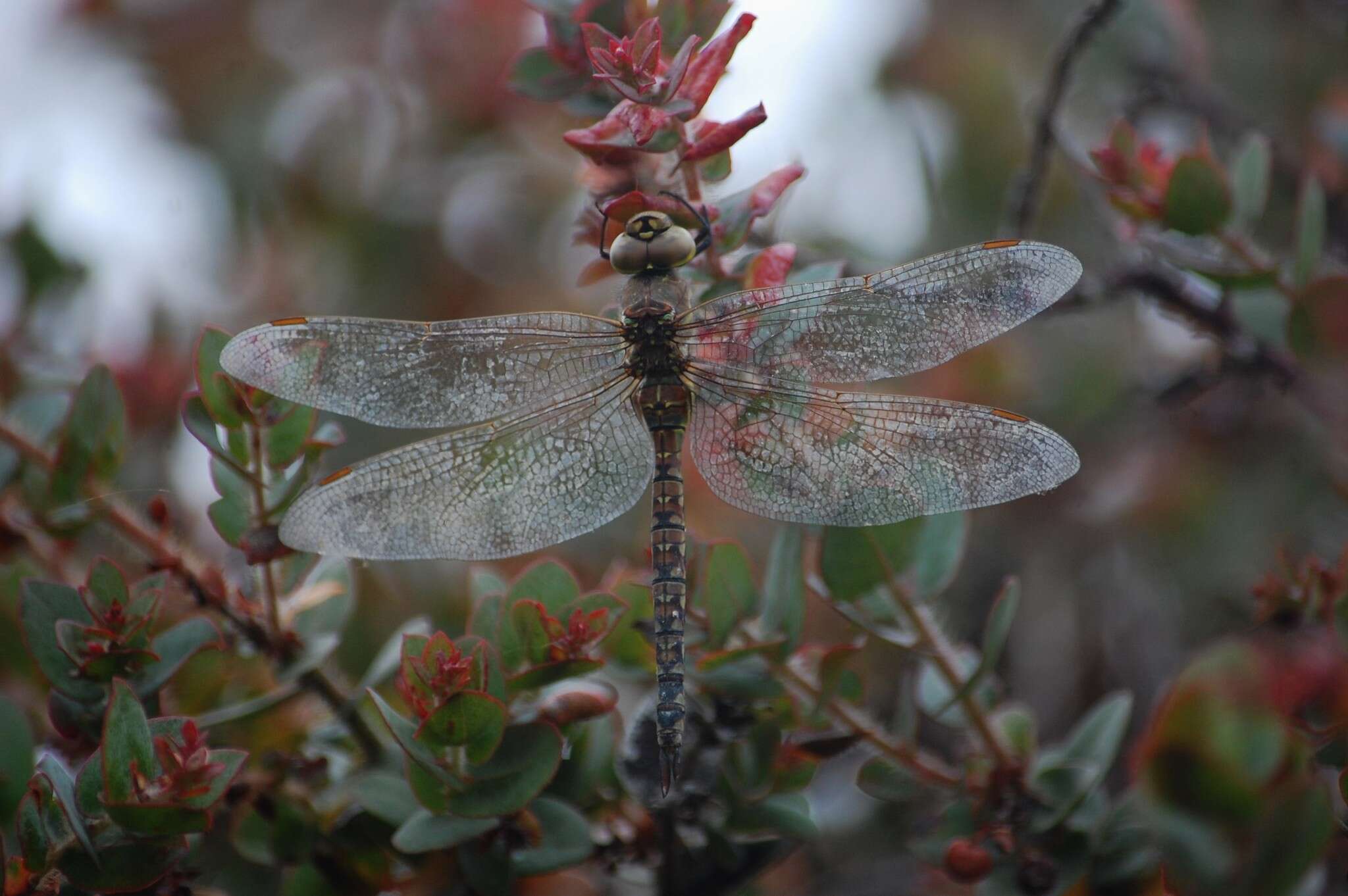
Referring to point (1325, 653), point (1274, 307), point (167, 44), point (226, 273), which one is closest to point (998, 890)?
point (1325, 653)

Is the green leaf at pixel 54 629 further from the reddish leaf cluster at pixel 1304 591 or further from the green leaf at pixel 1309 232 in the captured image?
the green leaf at pixel 1309 232

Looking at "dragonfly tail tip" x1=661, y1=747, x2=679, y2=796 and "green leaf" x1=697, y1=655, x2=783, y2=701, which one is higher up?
"green leaf" x1=697, y1=655, x2=783, y2=701

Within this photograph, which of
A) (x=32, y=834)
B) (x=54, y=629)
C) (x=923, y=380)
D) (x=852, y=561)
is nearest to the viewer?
(x=32, y=834)

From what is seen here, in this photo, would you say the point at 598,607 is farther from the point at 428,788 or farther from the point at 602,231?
the point at 602,231

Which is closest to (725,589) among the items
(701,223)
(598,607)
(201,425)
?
(598,607)

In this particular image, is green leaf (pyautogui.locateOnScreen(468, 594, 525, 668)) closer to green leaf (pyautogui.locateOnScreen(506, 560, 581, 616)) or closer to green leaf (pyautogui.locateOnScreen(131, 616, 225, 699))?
green leaf (pyautogui.locateOnScreen(506, 560, 581, 616))

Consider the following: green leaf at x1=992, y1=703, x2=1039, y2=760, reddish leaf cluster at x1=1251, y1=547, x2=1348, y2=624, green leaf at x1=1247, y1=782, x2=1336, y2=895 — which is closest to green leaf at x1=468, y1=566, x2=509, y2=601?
green leaf at x1=992, y1=703, x2=1039, y2=760
